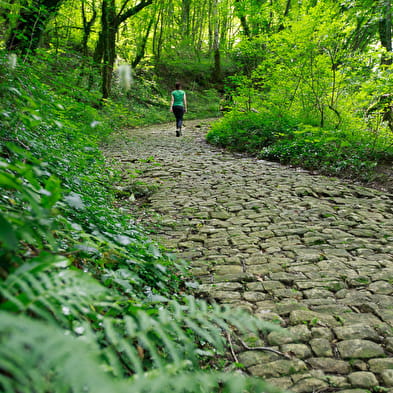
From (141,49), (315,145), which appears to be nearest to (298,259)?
(315,145)

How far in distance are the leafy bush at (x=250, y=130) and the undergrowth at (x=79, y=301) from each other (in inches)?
281

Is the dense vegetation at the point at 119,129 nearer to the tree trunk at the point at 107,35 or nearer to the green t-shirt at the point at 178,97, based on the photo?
the tree trunk at the point at 107,35

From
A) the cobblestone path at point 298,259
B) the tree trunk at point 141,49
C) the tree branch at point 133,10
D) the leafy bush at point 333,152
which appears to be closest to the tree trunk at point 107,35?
the tree branch at point 133,10

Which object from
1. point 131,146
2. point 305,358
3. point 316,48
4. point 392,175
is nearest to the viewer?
point 305,358

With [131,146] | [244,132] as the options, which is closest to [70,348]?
[131,146]

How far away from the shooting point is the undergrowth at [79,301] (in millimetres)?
655

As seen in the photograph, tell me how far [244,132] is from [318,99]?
2.63m

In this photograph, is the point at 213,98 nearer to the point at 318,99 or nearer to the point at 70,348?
the point at 318,99

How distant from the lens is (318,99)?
31.0 ft

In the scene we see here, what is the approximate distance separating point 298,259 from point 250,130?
8043 millimetres

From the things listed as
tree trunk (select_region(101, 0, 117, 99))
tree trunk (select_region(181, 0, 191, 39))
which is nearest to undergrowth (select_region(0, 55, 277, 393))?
tree trunk (select_region(101, 0, 117, 99))

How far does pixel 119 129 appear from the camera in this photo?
6.93 metres

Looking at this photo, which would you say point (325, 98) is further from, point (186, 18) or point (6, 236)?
point (186, 18)

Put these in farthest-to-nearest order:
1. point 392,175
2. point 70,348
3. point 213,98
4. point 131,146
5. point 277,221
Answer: point 213,98, point 131,146, point 392,175, point 277,221, point 70,348
